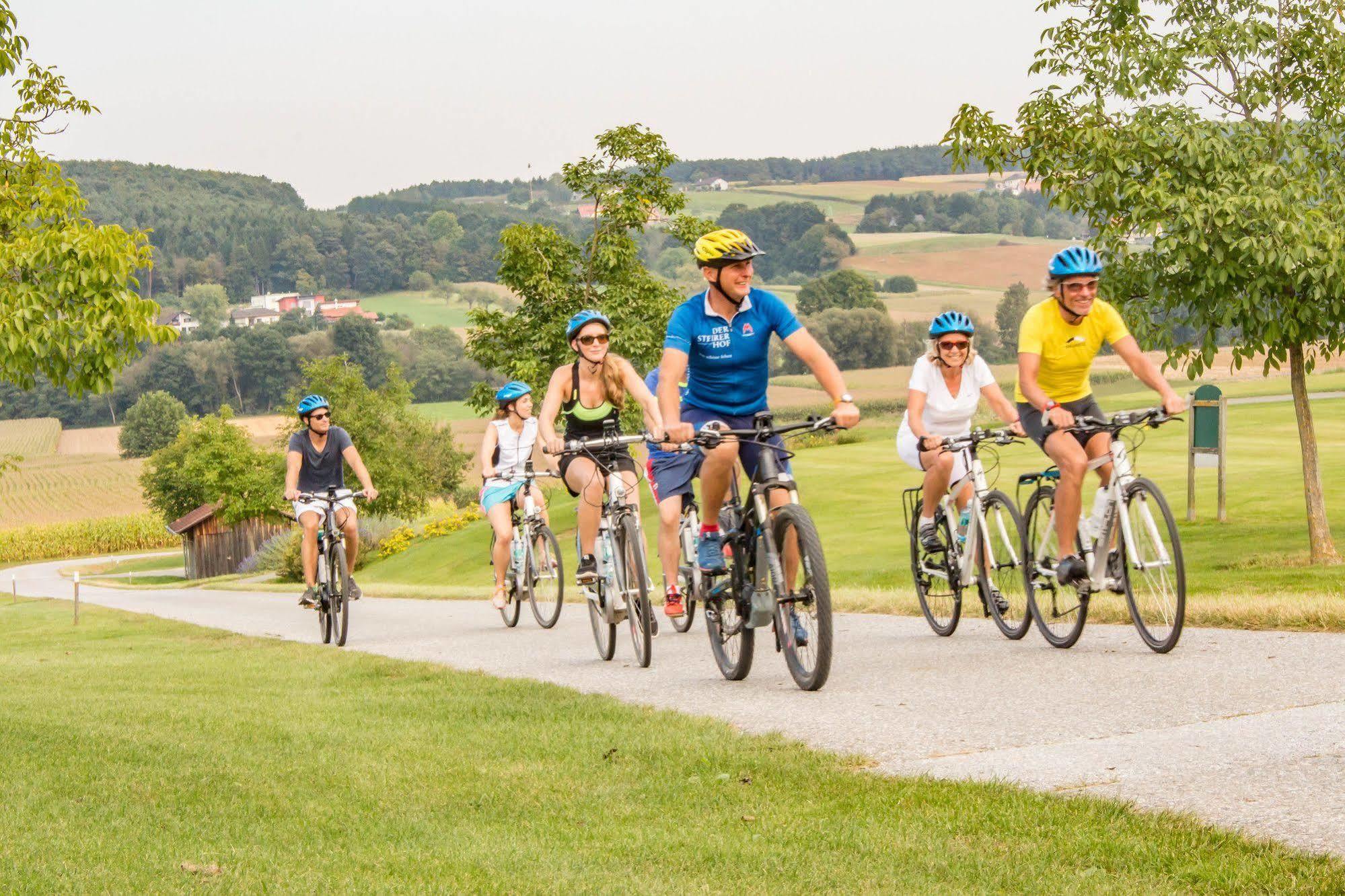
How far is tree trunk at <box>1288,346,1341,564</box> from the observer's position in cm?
1939

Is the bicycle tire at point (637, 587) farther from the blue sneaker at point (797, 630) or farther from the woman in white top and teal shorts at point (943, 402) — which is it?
the woman in white top and teal shorts at point (943, 402)

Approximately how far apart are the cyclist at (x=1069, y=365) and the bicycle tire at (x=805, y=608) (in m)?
1.66

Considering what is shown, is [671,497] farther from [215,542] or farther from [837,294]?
[837,294]

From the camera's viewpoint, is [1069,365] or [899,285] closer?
[1069,365]

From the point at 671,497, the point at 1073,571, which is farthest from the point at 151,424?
the point at 1073,571

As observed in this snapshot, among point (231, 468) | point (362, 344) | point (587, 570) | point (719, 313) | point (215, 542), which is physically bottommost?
point (215, 542)

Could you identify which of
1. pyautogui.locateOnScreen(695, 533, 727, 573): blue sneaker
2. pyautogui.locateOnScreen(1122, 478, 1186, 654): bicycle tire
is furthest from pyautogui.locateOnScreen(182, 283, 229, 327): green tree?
pyautogui.locateOnScreen(1122, 478, 1186, 654): bicycle tire

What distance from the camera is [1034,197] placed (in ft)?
445

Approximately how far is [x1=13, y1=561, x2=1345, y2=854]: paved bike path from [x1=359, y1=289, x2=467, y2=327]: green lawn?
399ft

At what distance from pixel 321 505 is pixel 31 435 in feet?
367

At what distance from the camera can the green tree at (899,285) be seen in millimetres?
113688

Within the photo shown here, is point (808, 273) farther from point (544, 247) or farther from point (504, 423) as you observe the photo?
point (504, 423)

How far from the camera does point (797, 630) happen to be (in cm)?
774

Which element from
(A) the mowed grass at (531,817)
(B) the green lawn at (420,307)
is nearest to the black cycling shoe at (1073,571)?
(A) the mowed grass at (531,817)
